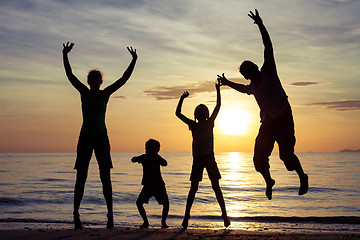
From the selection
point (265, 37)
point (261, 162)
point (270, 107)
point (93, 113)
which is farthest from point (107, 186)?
point (265, 37)

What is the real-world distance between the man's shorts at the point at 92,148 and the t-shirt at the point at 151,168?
1308mm

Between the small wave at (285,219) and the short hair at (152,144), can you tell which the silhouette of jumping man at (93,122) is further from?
the small wave at (285,219)

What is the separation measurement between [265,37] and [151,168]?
11.5 feet

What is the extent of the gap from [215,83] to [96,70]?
218cm

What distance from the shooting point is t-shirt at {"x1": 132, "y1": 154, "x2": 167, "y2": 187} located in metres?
7.75

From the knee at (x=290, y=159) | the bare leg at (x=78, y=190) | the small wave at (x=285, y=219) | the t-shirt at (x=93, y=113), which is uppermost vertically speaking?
the t-shirt at (x=93, y=113)

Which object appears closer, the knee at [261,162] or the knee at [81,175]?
the knee at [261,162]

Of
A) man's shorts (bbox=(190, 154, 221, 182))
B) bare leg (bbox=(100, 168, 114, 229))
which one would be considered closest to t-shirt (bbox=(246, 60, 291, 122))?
man's shorts (bbox=(190, 154, 221, 182))

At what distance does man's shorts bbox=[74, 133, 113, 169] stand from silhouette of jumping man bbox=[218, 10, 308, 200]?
2.49m

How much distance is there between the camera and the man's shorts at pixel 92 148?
6434 mm

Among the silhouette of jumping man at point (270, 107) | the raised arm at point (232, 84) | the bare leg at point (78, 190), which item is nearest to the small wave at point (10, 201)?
the bare leg at point (78, 190)

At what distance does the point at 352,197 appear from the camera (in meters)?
22.2

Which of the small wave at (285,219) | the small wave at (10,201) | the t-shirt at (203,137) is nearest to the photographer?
the t-shirt at (203,137)

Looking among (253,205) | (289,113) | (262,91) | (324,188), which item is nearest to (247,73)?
(262,91)
